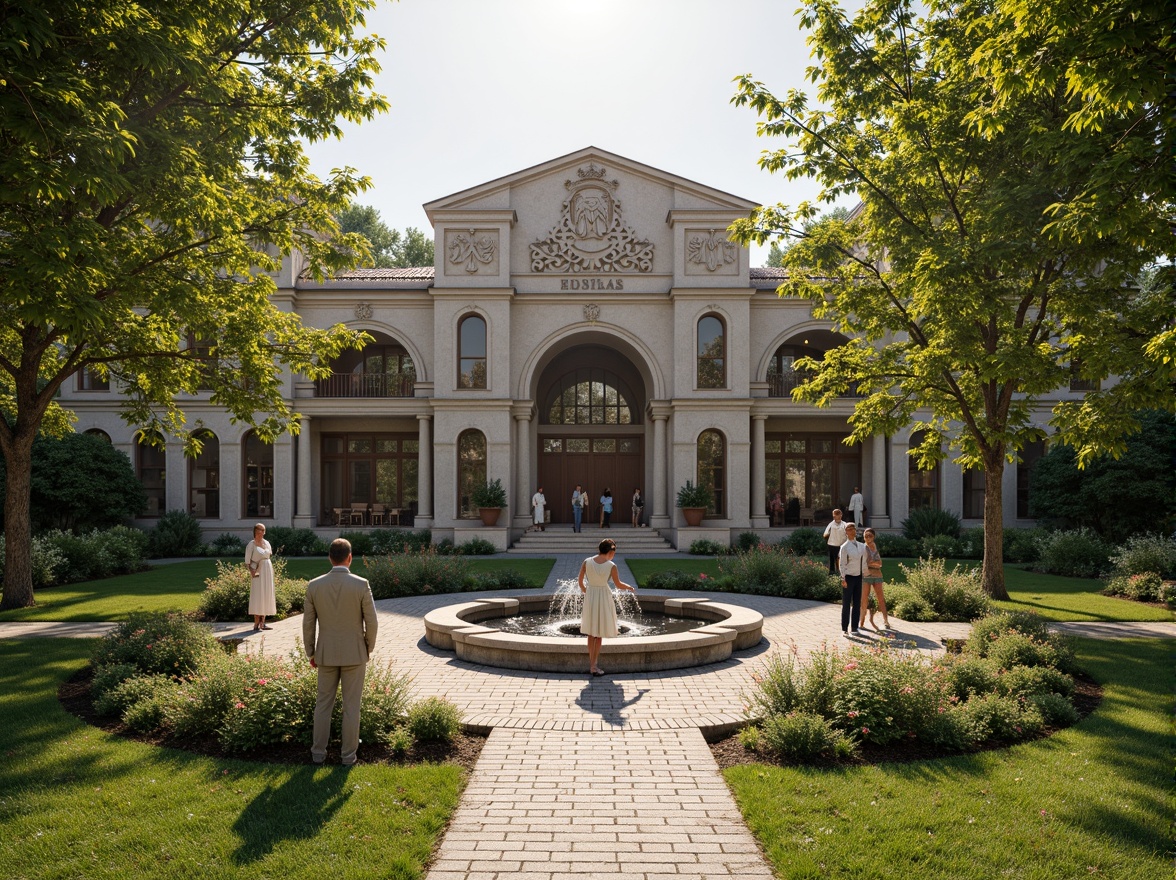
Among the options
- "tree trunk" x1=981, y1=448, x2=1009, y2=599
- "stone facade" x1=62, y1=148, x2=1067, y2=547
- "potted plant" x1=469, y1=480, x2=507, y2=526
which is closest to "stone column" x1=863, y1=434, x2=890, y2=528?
"stone facade" x1=62, y1=148, x2=1067, y2=547

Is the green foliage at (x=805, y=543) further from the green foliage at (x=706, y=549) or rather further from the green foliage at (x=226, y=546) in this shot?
the green foliage at (x=226, y=546)

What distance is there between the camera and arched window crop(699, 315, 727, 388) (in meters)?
27.0

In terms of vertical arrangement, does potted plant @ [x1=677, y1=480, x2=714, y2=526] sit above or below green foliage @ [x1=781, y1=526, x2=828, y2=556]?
above

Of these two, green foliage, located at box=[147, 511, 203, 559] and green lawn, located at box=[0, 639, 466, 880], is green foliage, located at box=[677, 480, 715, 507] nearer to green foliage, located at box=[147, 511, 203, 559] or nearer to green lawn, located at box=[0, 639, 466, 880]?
green foliage, located at box=[147, 511, 203, 559]

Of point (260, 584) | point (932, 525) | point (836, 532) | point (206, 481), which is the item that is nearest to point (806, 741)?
point (260, 584)

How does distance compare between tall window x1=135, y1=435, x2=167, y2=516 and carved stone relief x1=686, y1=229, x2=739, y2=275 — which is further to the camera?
tall window x1=135, y1=435, x2=167, y2=516

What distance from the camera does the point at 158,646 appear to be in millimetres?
8539

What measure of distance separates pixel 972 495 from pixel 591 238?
18.4 m

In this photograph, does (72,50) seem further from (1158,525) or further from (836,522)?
(1158,525)

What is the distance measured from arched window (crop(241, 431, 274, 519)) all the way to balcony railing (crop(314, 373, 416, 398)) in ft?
9.87

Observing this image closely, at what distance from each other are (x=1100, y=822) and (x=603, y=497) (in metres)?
23.1

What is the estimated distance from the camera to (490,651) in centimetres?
975

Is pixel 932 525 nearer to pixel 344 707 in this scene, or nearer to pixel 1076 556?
pixel 1076 556

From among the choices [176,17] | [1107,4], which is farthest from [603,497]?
[1107,4]
